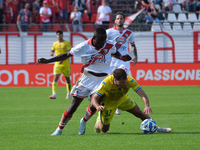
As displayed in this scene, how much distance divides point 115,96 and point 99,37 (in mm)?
→ 1117

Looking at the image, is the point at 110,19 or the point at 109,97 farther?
the point at 110,19

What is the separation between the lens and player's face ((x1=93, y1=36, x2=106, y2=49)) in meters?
6.15

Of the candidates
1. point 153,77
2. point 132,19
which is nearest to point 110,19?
point 132,19

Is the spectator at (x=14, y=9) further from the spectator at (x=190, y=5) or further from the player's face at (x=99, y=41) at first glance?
the player's face at (x=99, y=41)

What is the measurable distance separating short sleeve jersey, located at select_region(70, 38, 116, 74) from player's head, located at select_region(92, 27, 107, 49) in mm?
94

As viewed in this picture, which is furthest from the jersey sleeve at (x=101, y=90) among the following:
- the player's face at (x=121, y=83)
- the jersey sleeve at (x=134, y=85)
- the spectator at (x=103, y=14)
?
the spectator at (x=103, y=14)

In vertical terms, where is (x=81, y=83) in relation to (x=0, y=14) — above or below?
below

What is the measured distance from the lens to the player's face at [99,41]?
20.2ft

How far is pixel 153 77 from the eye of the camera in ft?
58.1

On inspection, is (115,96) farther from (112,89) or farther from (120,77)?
(120,77)

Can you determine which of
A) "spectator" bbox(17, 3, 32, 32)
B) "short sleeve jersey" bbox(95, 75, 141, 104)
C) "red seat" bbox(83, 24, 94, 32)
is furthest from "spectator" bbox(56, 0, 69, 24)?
"short sleeve jersey" bbox(95, 75, 141, 104)

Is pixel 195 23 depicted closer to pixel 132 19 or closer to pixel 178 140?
pixel 132 19

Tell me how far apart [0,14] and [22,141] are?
15109mm

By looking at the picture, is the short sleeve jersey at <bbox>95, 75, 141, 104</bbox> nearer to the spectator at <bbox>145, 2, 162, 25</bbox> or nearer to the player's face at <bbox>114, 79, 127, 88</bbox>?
the player's face at <bbox>114, 79, 127, 88</bbox>
